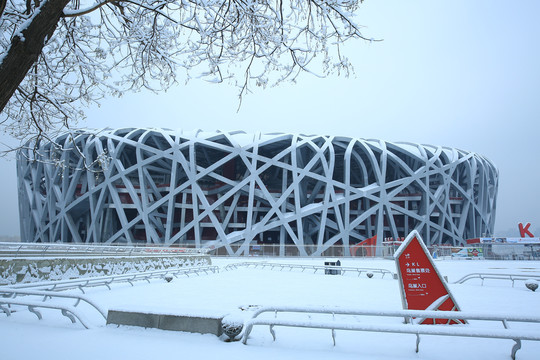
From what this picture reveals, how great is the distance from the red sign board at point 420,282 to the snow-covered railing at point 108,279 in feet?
22.7

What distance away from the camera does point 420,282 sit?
237 inches

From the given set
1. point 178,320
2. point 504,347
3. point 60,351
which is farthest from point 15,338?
point 504,347

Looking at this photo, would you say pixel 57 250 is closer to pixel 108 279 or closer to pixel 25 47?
pixel 108 279

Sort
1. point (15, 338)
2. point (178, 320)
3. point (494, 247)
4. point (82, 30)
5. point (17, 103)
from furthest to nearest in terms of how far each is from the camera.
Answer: point (494, 247) → point (17, 103) → point (82, 30) → point (178, 320) → point (15, 338)

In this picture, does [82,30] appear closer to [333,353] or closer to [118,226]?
[333,353]

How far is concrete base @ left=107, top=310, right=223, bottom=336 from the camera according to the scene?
14.6 ft

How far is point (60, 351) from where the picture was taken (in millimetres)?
3816

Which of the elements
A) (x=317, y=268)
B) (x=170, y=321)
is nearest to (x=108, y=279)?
(x=170, y=321)

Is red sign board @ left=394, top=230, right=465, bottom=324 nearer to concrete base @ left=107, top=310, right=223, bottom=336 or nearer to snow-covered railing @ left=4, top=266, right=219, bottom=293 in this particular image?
concrete base @ left=107, top=310, right=223, bottom=336

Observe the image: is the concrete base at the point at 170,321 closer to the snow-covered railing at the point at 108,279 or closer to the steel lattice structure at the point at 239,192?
the snow-covered railing at the point at 108,279

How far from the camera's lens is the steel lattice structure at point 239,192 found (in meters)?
36.2

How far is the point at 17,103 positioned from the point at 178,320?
570 cm

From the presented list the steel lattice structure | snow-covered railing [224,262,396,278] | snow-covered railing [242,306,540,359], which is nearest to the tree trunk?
snow-covered railing [242,306,540,359]

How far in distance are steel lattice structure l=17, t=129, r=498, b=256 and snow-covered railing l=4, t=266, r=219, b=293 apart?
17.6m
